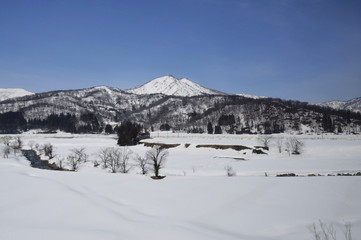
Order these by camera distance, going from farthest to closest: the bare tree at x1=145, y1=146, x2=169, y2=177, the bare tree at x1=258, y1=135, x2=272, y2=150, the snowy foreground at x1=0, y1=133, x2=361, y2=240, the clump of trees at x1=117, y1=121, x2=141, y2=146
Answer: the clump of trees at x1=117, y1=121, x2=141, y2=146 < the bare tree at x1=258, y1=135, x2=272, y2=150 < the bare tree at x1=145, y1=146, x2=169, y2=177 < the snowy foreground at x1=0, y1=133, x2=361, y2=240

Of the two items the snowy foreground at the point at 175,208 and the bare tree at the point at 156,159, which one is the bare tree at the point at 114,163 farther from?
the snowy foreground at the point at 175,208

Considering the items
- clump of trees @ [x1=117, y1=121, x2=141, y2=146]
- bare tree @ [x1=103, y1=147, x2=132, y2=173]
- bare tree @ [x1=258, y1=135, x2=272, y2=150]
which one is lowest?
bare tree @ [x1=103, y1=147, x2=132, y2=173]

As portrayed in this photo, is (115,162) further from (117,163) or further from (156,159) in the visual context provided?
(156,159)

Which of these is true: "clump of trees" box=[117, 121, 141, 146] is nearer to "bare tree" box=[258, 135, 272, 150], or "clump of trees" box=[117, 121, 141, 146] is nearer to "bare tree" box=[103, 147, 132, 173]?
"bare tree" box=[103, 147, 132, 173]

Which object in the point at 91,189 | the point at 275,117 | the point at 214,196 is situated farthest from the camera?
the point at 275,117

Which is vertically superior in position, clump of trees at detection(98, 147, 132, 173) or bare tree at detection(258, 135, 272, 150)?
bare tree at detection(258, 135, 272, 150)

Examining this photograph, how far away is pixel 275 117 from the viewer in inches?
6668

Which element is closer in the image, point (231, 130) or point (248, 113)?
point (231, 130)

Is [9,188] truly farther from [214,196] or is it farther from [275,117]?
[275,117]

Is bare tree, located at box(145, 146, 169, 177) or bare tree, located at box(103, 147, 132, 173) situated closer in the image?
bare tree, located at box(145, 146, 169, 177)

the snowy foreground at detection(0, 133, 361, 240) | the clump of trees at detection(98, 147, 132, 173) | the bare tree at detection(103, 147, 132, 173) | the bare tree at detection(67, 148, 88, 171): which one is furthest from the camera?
the bare tree at detection(67, 148, 88, 171)

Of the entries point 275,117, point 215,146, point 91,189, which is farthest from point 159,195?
point 275,117

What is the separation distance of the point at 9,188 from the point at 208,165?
35646 millimetres

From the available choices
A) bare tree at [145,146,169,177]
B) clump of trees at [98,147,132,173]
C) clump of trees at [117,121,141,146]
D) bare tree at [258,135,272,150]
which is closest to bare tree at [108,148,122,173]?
clump of trees at [98,147,132,173]
